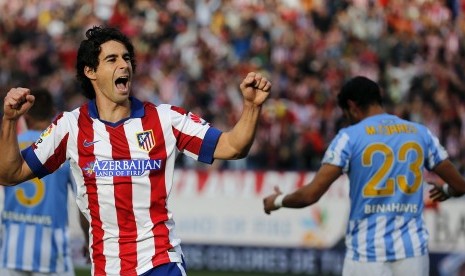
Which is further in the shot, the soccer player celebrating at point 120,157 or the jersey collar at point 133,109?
the jersey collar at point 133,109

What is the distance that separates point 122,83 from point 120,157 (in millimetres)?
421

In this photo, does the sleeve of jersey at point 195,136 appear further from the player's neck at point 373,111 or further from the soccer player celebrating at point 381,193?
the player's neck at point 373,111

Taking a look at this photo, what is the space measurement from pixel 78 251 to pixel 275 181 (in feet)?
9.25

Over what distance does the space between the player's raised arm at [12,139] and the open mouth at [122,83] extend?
0.50 metres

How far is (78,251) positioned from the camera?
14711 millimetres

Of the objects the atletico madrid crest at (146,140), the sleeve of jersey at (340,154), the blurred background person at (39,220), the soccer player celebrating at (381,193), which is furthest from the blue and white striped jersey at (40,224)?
the atletico madrid crest at (146,140)

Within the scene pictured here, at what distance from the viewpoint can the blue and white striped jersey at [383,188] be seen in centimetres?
751

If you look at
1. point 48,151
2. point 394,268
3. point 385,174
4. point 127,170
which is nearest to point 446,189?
point 385,174

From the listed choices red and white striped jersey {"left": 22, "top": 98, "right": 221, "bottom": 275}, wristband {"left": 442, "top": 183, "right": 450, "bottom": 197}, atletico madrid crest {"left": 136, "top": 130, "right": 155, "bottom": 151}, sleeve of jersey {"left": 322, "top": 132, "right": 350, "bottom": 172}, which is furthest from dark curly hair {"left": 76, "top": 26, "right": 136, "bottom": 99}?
wristband {"left": 442, "top": 183, "right": 450, "bottom": 197}

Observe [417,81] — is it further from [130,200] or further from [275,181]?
[130,200]

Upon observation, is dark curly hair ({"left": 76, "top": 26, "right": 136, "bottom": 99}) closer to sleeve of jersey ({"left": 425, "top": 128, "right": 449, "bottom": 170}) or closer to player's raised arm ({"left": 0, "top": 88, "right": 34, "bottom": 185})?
player's raised arm ({"left": 0, "top": 88, "right": 34, "bottom": 185})

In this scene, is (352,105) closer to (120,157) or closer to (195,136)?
(195,136)

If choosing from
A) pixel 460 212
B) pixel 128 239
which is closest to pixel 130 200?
pixel 128 239

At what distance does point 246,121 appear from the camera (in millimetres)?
5676
